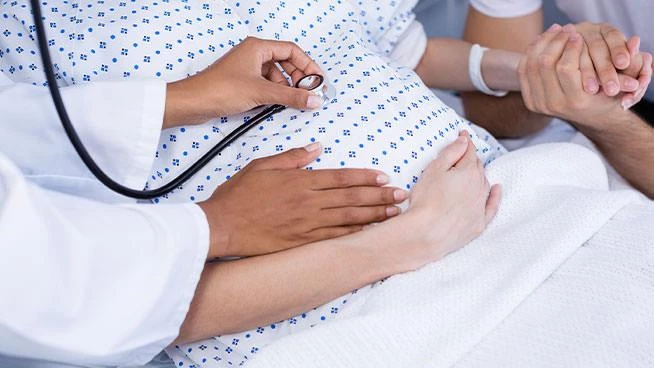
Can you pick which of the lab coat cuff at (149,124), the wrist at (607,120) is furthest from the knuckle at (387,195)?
the wrist at (607,120)

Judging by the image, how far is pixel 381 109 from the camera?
1.30 metres

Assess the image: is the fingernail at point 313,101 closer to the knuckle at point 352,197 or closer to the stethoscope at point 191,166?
the stethoscope at point 191,166

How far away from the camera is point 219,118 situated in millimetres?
1317

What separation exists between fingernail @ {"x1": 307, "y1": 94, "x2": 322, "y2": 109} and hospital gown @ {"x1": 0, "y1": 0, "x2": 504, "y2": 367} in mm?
22

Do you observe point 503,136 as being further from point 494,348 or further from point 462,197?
point 494,348

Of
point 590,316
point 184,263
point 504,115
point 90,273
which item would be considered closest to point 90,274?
point 90,273

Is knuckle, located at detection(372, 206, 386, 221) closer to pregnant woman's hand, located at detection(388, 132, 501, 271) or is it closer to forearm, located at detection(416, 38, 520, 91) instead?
pregnant woman's hand, located at detection(388, 132, 501, 271)

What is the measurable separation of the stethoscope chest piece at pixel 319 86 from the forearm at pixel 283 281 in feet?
0.78

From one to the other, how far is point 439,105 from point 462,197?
23 cm

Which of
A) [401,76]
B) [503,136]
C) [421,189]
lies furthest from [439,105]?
[503,136]

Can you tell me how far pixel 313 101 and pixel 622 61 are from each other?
54cm

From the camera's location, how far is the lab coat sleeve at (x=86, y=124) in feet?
3.90

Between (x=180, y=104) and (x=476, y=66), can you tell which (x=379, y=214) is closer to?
(x=180, y=104)

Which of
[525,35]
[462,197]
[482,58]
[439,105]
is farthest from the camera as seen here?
[525,35]
